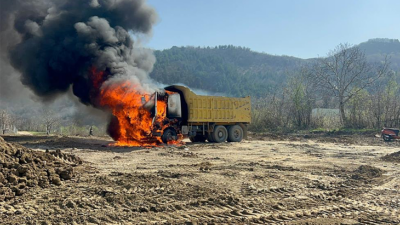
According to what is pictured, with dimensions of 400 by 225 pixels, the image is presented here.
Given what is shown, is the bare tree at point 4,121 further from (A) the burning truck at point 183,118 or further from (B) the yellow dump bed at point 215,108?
(B) the yellow dump bed at point 215,108

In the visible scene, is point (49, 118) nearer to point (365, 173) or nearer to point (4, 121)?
point (4, 121)

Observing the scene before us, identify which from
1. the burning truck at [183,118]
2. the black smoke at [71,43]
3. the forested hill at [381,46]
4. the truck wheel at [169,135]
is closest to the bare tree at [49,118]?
the black smoke at [71,43]

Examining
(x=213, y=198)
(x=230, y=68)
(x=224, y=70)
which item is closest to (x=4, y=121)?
(x=213, y=198)

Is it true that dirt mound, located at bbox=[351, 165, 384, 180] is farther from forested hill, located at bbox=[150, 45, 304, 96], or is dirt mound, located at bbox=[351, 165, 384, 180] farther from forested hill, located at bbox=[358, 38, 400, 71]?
forested hill, located at bbox=[358, 38, 400, 71]

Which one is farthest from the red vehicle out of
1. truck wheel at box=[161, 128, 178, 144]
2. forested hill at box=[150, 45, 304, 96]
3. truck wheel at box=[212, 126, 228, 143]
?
forested hill at box=[150, 45, 304, 96]

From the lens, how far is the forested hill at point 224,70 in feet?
279

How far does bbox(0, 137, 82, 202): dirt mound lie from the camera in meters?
5.84

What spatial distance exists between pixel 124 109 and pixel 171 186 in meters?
9.93

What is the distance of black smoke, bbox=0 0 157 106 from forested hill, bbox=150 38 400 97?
34389 millimetres

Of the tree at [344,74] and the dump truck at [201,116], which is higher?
the tree at [344,74]

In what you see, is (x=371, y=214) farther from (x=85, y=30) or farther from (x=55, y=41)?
(x=55, y=41)

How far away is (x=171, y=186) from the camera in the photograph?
6910 mm

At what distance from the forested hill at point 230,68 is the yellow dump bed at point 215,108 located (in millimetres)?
30432

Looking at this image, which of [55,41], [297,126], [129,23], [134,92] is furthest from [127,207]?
[297,126]
